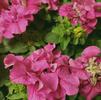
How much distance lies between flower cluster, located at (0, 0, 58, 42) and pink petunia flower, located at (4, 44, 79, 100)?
0.29 ft

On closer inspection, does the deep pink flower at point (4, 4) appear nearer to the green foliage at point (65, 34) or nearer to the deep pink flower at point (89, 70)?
the green foliage at point (65, 34)

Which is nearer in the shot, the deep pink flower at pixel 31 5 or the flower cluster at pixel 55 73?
the flower cluster at pixel 55 73

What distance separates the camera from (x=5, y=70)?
1307mm

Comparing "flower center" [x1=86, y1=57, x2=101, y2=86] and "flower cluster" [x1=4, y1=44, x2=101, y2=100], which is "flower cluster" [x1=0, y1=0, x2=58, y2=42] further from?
"flower center" [x1=86, y1=57, x2=101, y2=86]

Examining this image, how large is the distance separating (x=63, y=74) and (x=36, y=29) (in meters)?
0.20

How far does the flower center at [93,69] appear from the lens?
121cm

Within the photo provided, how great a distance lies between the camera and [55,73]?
118cm

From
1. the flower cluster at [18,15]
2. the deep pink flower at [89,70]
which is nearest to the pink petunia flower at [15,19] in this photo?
the flower cluster at [18,15]

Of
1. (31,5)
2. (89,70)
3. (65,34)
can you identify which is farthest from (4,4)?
(89,70)

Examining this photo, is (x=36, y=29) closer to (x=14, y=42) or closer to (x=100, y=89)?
(x=14, y=42)

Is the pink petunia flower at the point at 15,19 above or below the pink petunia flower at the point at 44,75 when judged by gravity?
above

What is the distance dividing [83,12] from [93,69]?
161 millimetres

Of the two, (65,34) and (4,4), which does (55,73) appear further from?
(4,4)

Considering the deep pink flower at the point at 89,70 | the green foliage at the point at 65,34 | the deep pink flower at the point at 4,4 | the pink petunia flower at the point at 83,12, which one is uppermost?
the deep pink flower at the point at 4,4
